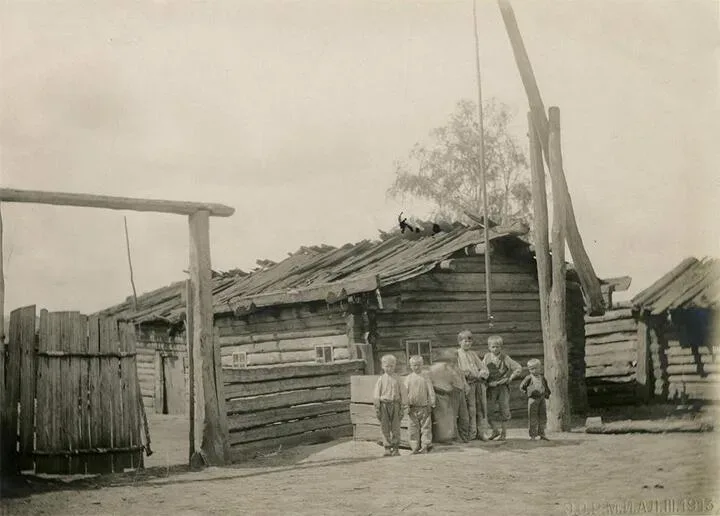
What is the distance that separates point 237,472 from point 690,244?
19.1 feet

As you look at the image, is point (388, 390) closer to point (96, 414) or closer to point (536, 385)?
point (536, 385)

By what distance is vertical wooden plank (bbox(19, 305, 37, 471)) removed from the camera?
8.71 meters

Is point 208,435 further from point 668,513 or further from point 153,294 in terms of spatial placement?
point 153,294

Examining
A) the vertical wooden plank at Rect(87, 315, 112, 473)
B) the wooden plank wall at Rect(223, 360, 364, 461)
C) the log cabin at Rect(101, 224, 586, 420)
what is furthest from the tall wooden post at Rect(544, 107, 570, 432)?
the vertical wooden plank at Rect(87, 315, 112, 473)

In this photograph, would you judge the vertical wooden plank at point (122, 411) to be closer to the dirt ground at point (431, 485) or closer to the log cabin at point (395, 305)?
the dirt ground at point (431, 485)

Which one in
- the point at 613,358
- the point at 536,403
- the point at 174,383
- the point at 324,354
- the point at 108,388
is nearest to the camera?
the point at 108,388

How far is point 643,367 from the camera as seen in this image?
18562 millimetres

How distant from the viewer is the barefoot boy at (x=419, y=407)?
10.4 meters

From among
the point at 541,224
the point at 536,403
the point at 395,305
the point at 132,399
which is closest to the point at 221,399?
the point at 132,399

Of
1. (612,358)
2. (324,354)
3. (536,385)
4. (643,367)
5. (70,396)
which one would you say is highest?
(324,354)

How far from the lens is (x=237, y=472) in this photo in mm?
9250

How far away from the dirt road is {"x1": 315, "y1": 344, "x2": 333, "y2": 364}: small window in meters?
4.96

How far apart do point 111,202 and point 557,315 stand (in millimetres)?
6871

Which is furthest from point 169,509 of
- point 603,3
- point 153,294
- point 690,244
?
point 153,294
